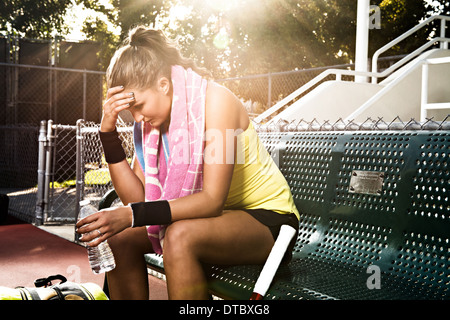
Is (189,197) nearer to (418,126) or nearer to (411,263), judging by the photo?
(411,263)

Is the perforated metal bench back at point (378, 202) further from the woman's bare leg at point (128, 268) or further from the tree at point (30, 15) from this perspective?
the tree at point (30, 15)

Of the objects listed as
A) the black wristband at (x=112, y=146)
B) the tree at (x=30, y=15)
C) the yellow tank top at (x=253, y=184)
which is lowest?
the yellow tank top at (x=253, y=184)

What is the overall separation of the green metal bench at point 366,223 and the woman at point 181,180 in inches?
8.3

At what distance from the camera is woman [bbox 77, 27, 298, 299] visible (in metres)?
1.85

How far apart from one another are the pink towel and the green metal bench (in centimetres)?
36

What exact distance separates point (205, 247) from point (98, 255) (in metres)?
0.77

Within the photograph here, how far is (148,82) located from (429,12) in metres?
19.1

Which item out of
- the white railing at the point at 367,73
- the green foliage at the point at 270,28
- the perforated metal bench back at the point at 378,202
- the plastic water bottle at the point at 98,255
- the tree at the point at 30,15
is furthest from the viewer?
the tree at the point at 30,15

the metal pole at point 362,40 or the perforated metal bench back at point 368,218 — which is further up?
the metal pole at point 362,40

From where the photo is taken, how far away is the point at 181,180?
2.11m

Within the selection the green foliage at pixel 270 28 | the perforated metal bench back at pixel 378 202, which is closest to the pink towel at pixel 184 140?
the perforated metal bench back at pixel 378 202

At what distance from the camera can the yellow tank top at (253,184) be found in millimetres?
2193

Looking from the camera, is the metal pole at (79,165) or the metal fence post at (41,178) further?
the metal fence post at (41,178)

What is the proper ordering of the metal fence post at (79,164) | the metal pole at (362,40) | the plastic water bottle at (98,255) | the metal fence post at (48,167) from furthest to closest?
the metal pole at (362,40), the metal fence post at (48,167), the metal fence post at (79,164), the plastic water bottle at (98,255)
